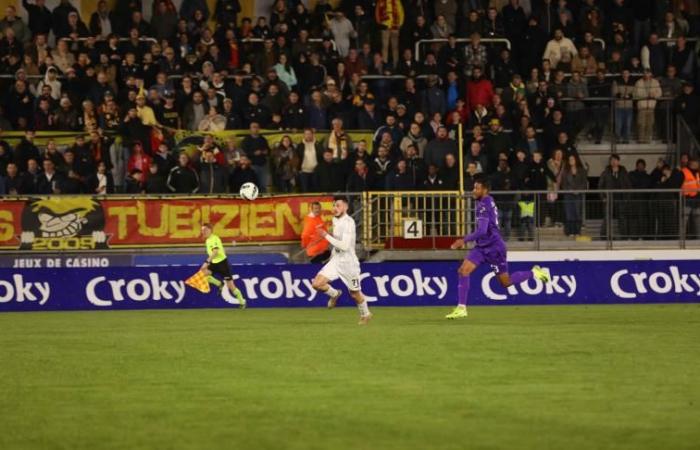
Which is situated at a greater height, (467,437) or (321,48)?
(321,48)

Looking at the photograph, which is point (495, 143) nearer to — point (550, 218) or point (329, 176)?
point (550, 218)

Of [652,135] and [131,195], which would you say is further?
[652,135]

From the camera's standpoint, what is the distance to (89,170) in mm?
28141

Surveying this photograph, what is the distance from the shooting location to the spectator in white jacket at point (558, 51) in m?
32.5

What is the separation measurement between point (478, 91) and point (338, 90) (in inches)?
119

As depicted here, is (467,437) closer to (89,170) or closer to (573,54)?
(89,170)

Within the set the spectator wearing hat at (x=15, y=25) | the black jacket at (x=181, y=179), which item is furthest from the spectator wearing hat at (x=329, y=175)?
the spectator wearing hat at (x=15, y=25)

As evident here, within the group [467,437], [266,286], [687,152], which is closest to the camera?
[467,437]

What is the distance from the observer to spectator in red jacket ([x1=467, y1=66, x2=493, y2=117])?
30.7m

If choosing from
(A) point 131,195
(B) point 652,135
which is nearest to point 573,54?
(B) point 652,135

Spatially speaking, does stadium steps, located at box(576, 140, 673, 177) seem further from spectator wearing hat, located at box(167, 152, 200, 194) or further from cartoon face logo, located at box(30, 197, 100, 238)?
cartoon face logo, located at box(30, 197, 100, 238)

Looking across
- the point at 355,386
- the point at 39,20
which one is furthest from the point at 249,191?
the point at 355,386

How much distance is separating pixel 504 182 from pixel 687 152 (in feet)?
17.8

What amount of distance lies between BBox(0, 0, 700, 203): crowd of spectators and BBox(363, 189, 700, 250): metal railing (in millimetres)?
187
